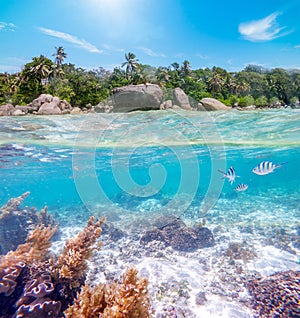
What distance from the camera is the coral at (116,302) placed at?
3210mm

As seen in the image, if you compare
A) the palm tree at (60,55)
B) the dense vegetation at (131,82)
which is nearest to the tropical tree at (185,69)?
the dense vegetation at (131,82)

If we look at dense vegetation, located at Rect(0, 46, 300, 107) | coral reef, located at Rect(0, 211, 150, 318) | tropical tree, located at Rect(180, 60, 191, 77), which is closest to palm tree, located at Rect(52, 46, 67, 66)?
dense vegetation, located at Rect(0, 46, 300, 107)

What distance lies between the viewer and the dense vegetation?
A: 94.5 ft

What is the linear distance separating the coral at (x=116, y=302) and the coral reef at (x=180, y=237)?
22.1 ft

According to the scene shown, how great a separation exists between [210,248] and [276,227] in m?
5.84

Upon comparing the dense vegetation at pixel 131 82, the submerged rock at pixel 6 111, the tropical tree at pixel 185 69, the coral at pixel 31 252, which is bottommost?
the coral at pixel 31 252

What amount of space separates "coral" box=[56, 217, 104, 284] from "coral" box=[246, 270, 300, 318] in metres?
4.63

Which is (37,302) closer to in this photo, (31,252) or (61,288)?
(61,288)

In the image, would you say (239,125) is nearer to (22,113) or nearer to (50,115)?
(50,115)

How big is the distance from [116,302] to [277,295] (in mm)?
4711

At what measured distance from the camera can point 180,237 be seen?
10578 mm

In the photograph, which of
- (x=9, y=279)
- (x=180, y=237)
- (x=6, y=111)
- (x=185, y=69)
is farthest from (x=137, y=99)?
(x=185, y=69)

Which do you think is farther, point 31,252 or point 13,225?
point 13,225

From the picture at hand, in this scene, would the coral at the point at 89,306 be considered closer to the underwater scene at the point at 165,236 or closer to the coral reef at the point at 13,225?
the underwater scene at the point at 165,236
